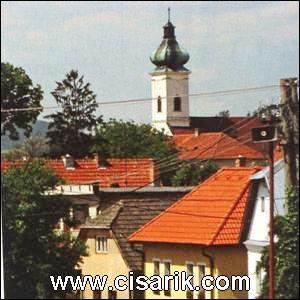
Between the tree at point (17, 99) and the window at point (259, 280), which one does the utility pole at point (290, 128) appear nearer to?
the window at point (259, 280)

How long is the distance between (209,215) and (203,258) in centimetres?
16

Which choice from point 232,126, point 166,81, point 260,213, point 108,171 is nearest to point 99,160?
point 108,171

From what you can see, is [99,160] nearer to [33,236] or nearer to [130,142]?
[130,142]

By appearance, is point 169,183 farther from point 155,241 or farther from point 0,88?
point 0,88

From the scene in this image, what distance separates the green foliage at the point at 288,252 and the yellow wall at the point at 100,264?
58 centimetres

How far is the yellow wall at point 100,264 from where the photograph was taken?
5094 mm

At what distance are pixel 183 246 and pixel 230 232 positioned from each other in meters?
0.19

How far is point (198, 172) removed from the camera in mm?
Result: 5066

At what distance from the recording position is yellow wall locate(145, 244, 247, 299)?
4863mm

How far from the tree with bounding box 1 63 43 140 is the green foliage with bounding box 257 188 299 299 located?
1090mm

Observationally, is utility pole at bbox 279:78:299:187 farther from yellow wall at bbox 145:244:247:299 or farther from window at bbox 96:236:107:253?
window at bbox 96:236:107:253

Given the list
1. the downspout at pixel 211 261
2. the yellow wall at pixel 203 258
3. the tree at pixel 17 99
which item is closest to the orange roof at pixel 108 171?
the tree at pixel 17 99

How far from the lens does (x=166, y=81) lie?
4984 mm

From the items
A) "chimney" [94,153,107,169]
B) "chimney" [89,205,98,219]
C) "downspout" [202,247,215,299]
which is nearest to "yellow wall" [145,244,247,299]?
"downspout" [202,247,215,299]
